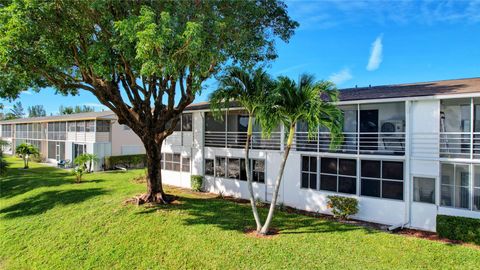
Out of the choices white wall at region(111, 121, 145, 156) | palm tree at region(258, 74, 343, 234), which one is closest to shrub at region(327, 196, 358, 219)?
palm tree at region(258, 74, 343, 234)

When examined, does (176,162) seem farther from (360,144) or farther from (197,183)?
(360,144)

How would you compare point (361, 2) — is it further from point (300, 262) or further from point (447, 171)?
point (300, 262)

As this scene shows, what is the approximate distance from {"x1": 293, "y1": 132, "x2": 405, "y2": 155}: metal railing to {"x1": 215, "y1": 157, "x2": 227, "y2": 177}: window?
5237mm

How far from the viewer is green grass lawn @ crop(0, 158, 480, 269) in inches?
→ 389

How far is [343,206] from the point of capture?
1377 centimetres

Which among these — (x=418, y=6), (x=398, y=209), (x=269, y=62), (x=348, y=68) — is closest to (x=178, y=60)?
(x=269, y=62)

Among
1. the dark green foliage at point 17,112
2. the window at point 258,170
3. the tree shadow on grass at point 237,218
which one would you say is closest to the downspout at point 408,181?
the tree shadow on grass at point 237,218

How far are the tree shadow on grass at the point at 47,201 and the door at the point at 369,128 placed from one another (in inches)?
631

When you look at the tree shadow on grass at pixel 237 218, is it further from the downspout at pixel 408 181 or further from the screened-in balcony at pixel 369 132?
the screened-in balcony at pixel 369 132

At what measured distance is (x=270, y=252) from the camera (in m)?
10.5

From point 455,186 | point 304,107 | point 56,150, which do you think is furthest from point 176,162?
point 56,150

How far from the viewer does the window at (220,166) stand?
19.2m

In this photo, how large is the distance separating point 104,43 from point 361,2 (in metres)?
12.8

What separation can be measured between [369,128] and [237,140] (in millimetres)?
7899
